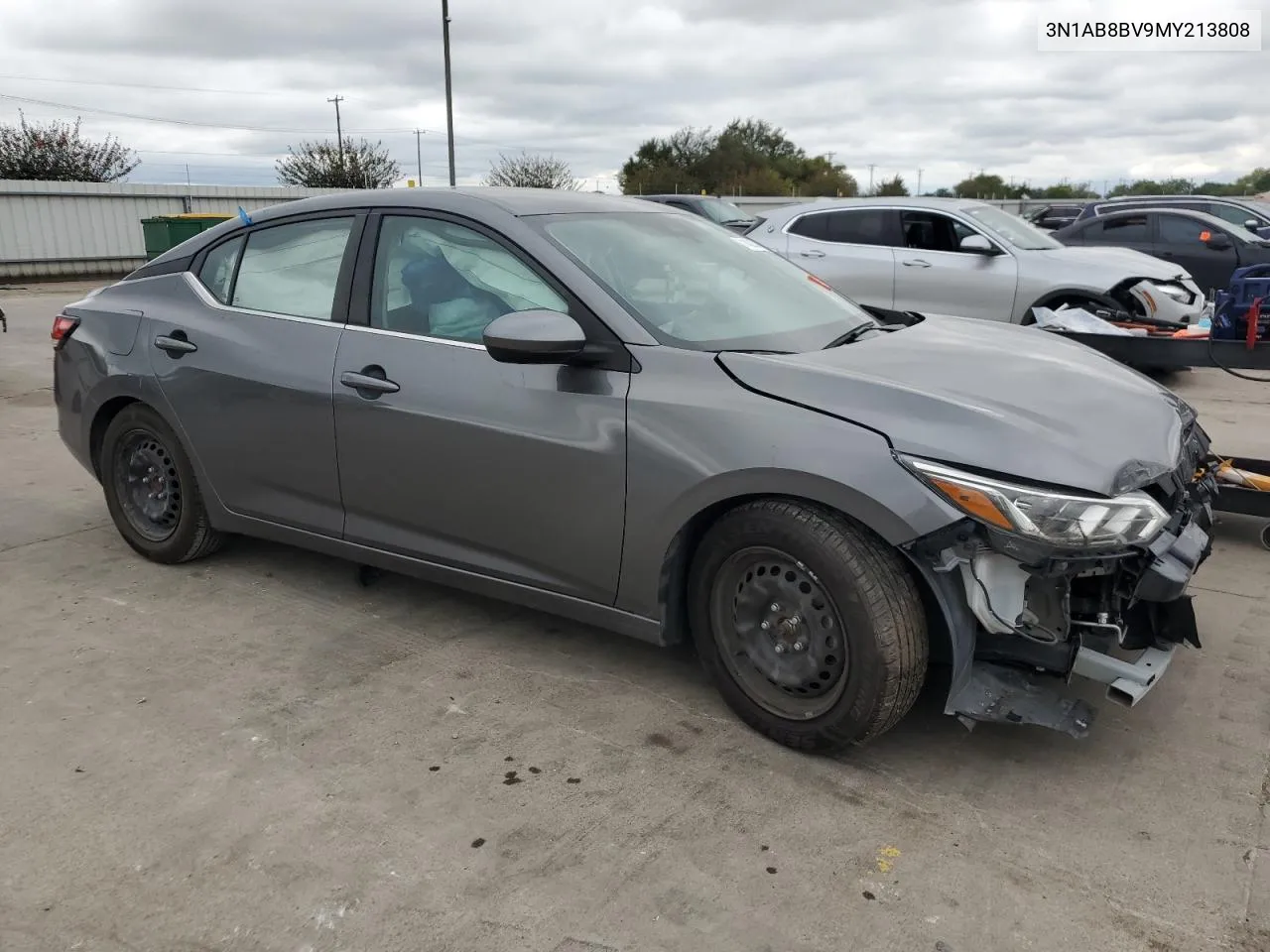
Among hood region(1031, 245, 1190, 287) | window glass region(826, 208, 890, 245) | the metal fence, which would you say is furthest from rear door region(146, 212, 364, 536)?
the metal fence

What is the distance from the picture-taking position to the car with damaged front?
110 inches

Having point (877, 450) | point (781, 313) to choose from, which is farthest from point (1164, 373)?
point (877, 450)

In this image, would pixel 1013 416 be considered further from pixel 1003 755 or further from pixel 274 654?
pixel 274 654

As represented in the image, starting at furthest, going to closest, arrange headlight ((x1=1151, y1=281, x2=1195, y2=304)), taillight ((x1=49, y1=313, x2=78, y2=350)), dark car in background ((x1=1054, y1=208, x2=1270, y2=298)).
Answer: dark car in background ((x1=1054, y1=208, x2=1270, y2=298)) < headlight ((x1=1151, y1=281, x2=1195, y2=304)) < taillight ((x1=49, y1=313, x2=78, y2=350))

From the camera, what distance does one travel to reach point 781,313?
364 centimetres

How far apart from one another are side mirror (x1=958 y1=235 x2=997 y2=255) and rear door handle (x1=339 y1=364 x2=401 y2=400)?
690 centimetres

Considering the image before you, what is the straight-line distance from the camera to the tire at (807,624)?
2.80 metres

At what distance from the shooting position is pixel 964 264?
30.2 ft

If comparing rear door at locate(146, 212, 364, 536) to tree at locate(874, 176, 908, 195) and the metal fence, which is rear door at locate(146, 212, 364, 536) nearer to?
the metal fence

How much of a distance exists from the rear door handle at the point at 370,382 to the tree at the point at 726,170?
47.9m

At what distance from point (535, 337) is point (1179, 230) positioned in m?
11.9

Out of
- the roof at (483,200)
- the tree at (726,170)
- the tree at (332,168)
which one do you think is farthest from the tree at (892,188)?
the roof at (483,200)

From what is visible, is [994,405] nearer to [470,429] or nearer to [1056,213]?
[470,429]

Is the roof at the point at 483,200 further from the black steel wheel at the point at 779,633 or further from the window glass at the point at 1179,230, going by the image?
the window glass at the point at 1179,230
